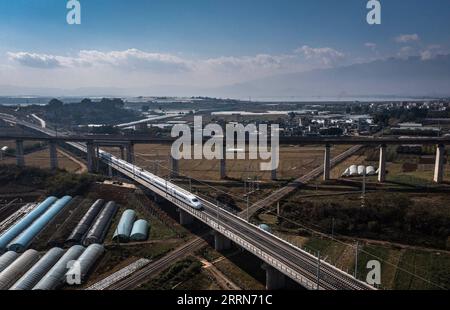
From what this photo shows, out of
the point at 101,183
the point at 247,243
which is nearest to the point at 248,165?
the point at 101,183

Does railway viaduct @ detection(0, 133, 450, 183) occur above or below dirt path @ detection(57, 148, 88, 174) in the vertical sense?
above

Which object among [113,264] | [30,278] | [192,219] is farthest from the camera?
[192,219]

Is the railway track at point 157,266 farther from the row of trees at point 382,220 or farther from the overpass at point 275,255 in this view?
the row of trees at point 382,220

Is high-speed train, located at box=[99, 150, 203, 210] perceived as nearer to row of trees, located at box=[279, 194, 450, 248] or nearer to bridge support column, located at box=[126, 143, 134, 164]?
bridge support column, located at box=[126, 143, 134, 164]

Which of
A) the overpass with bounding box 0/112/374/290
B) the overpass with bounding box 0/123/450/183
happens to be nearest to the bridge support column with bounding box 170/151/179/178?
the overpass with bounding box 0/123/450/183
